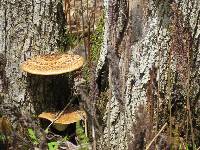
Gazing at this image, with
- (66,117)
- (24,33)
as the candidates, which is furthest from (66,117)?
(24,33)

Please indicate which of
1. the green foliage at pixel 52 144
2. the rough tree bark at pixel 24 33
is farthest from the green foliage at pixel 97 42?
the green foliage at pixel 52 144

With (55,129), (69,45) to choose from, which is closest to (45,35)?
(69,45)

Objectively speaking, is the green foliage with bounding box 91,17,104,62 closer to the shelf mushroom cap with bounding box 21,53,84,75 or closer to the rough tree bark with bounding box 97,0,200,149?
the shelf mushroom cap with bounding box 21,53,84,75

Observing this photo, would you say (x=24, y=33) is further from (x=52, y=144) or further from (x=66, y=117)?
(x=52, y=144)

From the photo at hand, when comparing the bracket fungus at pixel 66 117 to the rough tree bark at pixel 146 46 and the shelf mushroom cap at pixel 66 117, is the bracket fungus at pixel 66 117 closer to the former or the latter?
the shelf mushroom cap at pixel 66 117

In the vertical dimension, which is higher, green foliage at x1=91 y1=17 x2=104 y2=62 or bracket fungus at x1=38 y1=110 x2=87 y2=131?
green foliage at x1=91 y1=17 x2=104 y2=62

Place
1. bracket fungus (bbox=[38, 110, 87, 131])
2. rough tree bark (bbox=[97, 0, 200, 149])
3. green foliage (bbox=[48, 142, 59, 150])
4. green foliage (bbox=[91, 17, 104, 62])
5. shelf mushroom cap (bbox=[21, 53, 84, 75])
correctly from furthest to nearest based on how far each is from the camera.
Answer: green foliage (bbox=[91, 17, 104, 62]), bracket fungus (bbox=[38, 110, 87, 131]), shelf mushroom cap (bbox=[21, 53, 84, 75]), green foliage (bbox=[48, 142, 59, 150]), rough tree bark (bbox=[97, 0, 200, 149])

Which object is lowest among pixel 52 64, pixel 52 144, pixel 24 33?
pixel 52 144

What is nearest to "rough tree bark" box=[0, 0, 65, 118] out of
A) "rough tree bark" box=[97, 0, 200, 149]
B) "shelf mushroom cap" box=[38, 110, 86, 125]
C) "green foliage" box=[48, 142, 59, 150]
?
"shelf mushroom cap" box=[38, 110, 86, 125]
